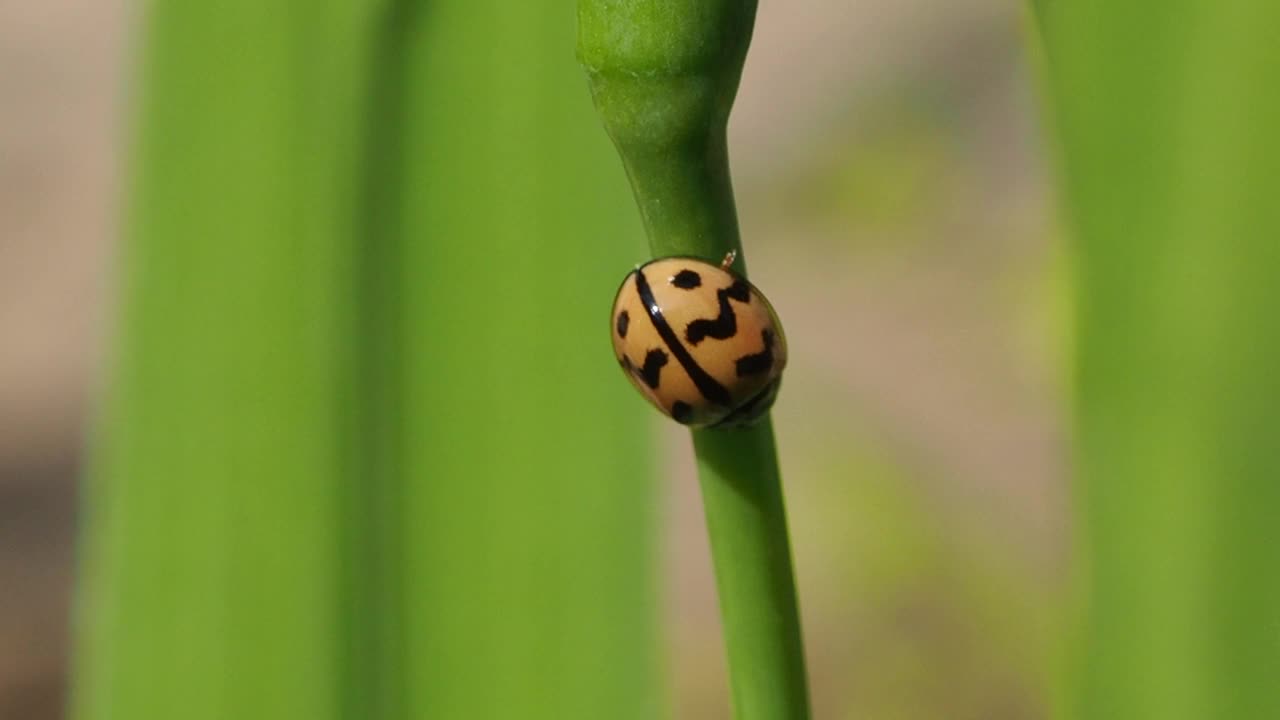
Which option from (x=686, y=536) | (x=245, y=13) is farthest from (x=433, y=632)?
(x=686, y=536)

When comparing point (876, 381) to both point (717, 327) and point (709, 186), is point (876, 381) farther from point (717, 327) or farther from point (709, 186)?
point (709, 186)

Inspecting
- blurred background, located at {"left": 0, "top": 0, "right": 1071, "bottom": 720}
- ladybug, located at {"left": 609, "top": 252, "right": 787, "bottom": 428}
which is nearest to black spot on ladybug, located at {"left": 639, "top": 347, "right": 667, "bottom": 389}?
ladybug, located at {"left": 609, "top": 252, "right": 787, "bottom": 428}

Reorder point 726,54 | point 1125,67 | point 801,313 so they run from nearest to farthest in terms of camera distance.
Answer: point 726,54
point 1125,67
point 801,313

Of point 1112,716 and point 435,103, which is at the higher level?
point 435,103

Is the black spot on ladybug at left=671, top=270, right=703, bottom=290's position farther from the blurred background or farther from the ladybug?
the blurred background

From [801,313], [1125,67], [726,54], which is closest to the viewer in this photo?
[726,54]

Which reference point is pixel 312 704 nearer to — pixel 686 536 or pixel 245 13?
pixel 245 13

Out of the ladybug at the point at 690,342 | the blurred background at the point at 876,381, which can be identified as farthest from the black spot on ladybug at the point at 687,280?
the blurred background at the point at 876,381
